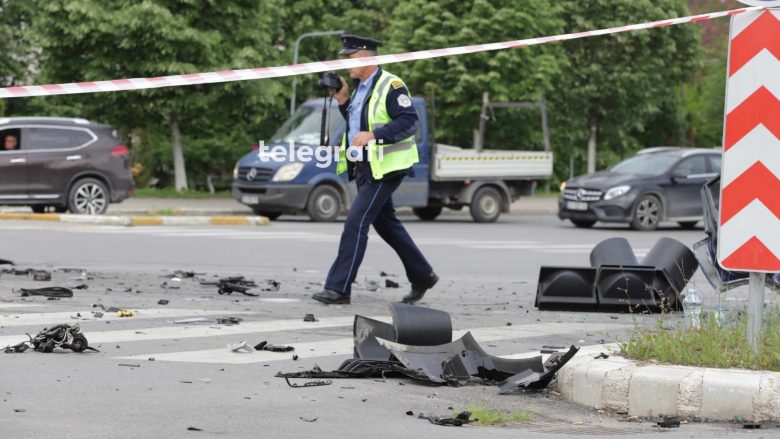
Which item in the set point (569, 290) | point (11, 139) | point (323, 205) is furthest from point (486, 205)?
point (569, 290)

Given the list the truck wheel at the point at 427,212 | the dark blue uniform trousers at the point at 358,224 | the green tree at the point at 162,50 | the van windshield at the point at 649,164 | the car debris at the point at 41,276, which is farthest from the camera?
the green tree at the point at 162,50

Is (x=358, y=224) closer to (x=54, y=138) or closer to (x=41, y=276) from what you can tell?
(x=41, y=276)

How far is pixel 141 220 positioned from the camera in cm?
2339

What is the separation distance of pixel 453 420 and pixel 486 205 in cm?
2223

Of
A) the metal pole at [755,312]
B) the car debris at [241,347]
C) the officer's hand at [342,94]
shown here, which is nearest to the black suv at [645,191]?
the officer's hand at [342,94]

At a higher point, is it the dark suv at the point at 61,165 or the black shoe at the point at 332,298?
the dark suv at the point at 61,165

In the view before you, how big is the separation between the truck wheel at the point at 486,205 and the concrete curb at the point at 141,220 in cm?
516

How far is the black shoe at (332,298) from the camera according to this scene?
10391mm

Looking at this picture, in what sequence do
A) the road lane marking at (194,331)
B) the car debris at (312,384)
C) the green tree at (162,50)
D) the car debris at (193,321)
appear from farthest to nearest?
the green tree at (162,50), the car debris at (193,321), the road lane marking at (194,331), the car debris at (312,384)

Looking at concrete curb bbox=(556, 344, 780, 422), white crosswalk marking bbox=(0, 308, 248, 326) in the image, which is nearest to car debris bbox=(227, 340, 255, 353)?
white crosswalk marking bbox=(0, 308, 248, 326)

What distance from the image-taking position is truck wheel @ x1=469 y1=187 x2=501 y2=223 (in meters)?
27.9

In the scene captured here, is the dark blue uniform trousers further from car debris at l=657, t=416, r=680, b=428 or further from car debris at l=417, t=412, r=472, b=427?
car debris at l=657, t=416, r=680, b=428

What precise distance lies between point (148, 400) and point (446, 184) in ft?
70.9

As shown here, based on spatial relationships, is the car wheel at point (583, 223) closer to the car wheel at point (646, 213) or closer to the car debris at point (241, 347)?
the car wheel at point (646, 213)
